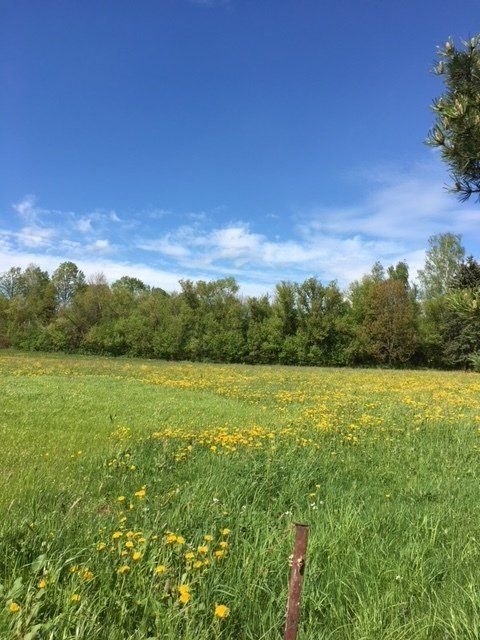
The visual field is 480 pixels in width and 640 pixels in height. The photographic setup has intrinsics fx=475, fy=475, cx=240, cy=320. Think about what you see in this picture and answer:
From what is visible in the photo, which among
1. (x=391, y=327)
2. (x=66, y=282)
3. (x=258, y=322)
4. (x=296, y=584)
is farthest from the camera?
(x=66, y=282)

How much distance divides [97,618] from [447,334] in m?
59.7

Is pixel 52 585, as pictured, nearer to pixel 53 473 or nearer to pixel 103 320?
pixel 53 473

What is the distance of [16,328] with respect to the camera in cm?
6694

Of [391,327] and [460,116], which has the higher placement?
[391,327]

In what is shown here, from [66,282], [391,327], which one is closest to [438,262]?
[391,327]

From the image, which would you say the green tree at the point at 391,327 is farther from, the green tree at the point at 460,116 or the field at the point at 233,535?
the green tree at the point at 460,116

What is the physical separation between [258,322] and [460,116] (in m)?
61.3

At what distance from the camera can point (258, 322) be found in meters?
64.1

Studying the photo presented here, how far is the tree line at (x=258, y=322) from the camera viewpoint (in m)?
58.8

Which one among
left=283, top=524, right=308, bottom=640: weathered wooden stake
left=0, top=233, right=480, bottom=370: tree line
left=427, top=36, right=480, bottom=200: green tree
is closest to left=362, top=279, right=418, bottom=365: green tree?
left=0, top=233, right=480, bottom=370: tree line

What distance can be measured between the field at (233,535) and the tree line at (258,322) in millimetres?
52194

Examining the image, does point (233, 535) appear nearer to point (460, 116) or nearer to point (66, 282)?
point (460, 116)

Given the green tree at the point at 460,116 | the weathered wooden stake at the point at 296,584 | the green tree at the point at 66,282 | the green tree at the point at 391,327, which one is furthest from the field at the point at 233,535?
the green tree at the point at 66,282

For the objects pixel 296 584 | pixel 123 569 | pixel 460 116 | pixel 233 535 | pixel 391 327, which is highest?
pixel 391 327
